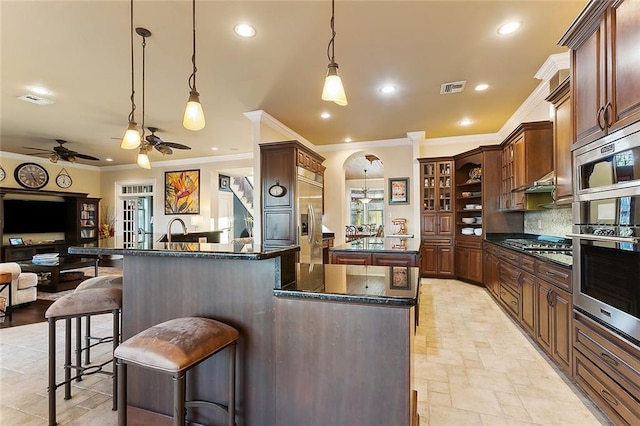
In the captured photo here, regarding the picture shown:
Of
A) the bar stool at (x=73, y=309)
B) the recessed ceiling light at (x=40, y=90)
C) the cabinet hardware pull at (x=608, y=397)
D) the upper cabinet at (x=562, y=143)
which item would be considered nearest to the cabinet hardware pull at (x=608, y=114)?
the upper cabinet at (x=562, y=143)

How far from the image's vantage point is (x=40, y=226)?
25.3 feet

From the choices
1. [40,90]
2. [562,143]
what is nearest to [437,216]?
[562,143]

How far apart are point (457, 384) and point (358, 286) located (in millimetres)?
1468

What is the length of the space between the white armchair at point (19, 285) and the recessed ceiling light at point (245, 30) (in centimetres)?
418

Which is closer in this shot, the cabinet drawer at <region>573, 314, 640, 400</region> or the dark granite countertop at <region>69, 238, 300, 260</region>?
the dark granite countertop at <region>69, 238, 300, 260</region>

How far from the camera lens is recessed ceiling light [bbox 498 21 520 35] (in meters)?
2.66

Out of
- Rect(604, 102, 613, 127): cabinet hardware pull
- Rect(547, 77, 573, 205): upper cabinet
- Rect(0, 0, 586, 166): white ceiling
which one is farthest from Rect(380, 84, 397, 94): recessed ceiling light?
Rect(604, 102, 613, 127): cabinet hardware pull

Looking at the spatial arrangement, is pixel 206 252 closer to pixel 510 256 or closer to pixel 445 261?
pixel 510 256

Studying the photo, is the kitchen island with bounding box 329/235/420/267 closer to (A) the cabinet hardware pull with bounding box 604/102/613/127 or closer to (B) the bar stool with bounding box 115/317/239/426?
(A) the cabinet hardware pull with bounding box 604/102/613/127

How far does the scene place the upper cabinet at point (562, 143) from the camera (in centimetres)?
254

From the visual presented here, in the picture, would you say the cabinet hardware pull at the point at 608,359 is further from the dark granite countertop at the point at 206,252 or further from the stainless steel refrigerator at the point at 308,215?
the stainless steel refrigerator at the point at 308,215

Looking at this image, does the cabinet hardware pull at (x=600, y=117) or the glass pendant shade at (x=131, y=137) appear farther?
the glass pendant shade at (x=131, y=137)

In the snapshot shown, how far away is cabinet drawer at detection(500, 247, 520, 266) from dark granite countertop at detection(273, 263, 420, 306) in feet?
7.43

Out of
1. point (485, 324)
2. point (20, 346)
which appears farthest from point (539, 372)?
point (20, 346)
